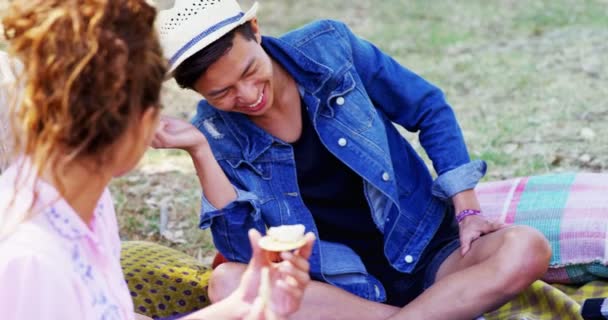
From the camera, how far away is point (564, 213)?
3.32 metres

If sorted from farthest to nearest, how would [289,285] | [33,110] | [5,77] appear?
[5,77] < [289,285] < [33,110]

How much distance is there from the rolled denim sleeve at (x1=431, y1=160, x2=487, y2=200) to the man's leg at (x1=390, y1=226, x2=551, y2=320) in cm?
23

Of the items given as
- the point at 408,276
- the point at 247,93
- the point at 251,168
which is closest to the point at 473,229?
the point at 408,276

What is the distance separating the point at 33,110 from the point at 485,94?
444 centimetres

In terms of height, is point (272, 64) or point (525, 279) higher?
point (272, 64)

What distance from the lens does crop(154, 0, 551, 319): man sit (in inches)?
112

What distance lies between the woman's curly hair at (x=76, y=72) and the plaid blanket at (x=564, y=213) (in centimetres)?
199

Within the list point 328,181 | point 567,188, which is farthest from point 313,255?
point 567,188

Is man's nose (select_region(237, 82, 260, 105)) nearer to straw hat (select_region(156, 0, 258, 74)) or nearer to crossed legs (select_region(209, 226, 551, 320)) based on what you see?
straw hat (select_region(156, 0, 258, 74))

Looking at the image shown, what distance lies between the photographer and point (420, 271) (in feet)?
10.4

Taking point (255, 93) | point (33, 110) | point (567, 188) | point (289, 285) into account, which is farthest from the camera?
point (567, 188)

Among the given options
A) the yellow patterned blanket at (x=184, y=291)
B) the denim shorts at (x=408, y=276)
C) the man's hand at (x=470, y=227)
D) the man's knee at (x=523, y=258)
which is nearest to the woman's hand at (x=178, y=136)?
the yellow patterned blanket at (x=184, y=291)

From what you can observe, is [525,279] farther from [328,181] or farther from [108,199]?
[108,199]

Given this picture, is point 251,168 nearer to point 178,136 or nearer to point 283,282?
Result: point 178,136
